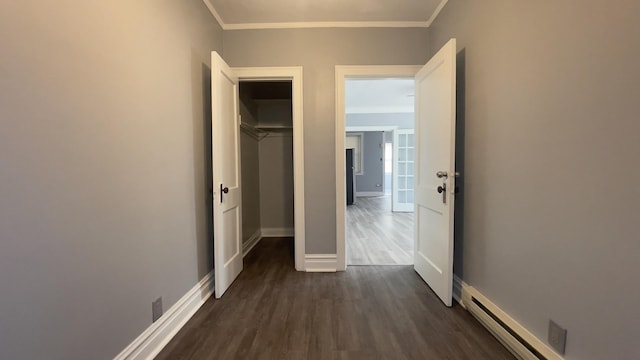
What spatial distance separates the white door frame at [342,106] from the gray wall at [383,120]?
13.6 feet

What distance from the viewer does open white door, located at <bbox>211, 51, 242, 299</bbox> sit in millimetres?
2246

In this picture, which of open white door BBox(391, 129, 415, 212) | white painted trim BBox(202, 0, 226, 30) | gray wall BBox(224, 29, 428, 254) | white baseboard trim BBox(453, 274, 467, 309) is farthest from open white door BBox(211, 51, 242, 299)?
open white door BBox(391, 129, 415, 212)

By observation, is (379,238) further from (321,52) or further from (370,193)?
(370,193)

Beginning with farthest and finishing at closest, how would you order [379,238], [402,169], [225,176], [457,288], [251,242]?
[402,169] < [379,238] < [251,242] < [225,176] < [457,288]

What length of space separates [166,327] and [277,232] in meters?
2.68

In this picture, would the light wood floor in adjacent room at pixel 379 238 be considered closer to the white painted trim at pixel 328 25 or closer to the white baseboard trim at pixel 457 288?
the white baseboard trim at pixel 457 288

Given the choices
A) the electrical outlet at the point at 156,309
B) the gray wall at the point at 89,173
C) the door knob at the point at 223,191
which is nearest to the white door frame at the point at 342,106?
the door knob at the point at 223,191

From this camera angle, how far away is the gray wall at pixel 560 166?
1058 mm

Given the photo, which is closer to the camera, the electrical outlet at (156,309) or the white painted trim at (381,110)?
the electrical outlet at (156,309)

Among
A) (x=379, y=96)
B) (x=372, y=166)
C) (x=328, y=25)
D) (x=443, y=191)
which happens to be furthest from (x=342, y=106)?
(x=372, y=166)

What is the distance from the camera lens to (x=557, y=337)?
4.42 feet

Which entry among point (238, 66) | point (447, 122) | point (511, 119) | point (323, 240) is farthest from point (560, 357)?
point (238, 66)

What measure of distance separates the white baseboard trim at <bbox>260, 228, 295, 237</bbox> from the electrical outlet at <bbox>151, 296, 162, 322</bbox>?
2676 millimetres

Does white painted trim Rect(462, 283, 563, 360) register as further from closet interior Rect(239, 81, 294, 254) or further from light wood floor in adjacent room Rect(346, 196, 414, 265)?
closet interior Rect(239, 81, 294, 254)
